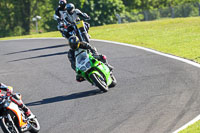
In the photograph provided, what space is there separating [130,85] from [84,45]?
5.47ft

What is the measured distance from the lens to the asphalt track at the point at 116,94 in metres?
9.57

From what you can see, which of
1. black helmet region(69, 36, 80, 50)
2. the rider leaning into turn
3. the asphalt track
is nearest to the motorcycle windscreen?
the asphalt track

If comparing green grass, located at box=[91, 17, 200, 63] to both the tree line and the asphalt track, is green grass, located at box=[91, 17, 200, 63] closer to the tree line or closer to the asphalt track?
the asphalt track

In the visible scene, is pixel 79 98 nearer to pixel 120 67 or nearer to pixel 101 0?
pixel 120 67

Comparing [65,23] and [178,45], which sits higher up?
[65,23]

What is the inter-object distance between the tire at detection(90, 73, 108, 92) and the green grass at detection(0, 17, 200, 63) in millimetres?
4530

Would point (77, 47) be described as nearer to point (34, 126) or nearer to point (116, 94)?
point (116, 94)

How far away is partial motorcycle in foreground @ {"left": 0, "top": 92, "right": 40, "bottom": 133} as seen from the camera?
8.72 metres

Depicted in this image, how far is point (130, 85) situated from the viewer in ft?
42.8

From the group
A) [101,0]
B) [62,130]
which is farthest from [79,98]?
[101,0]

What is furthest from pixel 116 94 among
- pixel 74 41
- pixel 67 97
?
pixel 74 41

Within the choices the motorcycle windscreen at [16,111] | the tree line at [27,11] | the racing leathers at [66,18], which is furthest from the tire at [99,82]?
the tree line at [27,11]

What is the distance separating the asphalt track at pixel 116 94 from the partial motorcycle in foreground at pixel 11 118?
74 cm

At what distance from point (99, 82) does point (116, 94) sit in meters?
0.54
